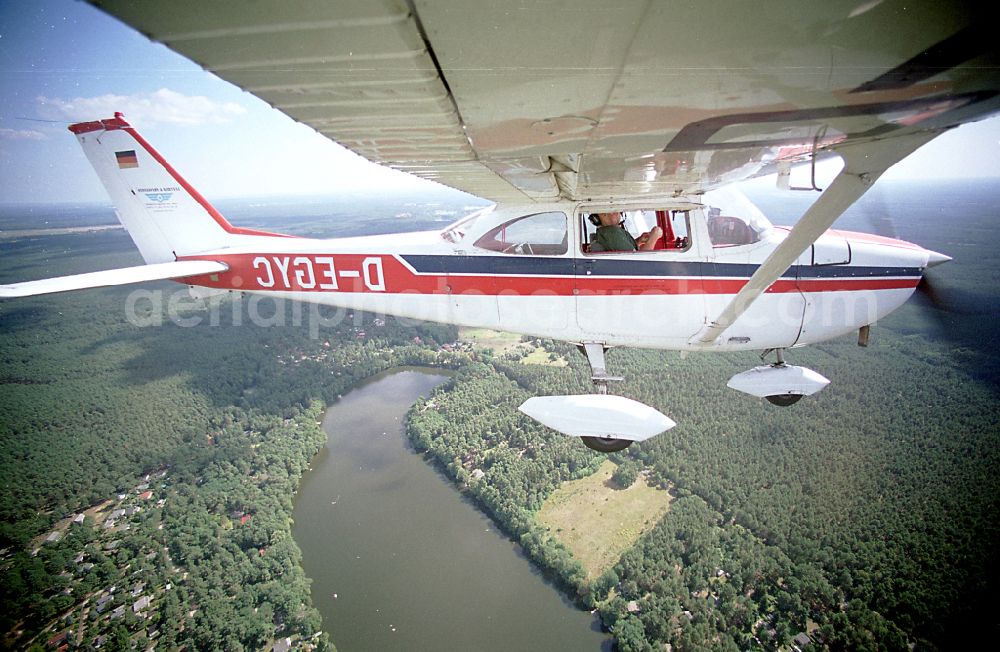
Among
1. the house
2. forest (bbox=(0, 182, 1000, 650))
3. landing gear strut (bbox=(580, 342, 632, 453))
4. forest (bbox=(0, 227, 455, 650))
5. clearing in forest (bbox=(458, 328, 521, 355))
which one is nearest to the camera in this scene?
landing gear strut (bbox=(580, 342, 632, 453))

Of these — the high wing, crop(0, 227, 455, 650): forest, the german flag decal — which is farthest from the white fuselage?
crop(0, 227, 455, 650): forest

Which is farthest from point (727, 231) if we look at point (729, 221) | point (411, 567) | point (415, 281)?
point (411, 567)

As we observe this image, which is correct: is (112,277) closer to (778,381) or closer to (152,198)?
(152,198)

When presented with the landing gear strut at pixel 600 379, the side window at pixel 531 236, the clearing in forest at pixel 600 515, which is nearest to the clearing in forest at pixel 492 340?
the clearing in forest at pixel 600 515

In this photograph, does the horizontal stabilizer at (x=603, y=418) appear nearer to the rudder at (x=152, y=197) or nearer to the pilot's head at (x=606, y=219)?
the pilot's head at (x=606, y=219)

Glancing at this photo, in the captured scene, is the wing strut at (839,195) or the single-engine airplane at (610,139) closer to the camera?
the single-engine airplane at (610,139)

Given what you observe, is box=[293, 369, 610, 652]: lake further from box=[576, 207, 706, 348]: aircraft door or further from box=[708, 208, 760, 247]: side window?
box=[708, 208, 760, 247]: side window

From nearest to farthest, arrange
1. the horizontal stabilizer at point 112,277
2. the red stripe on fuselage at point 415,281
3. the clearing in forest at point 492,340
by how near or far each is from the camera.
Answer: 1. the horizontal stabilizer at point 112,277
2. the red stripe on fuselage at point 415,281
3. the clearing in forest at point 492,340
